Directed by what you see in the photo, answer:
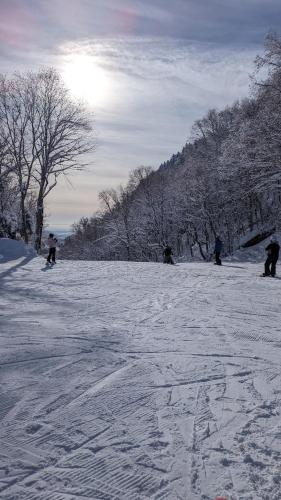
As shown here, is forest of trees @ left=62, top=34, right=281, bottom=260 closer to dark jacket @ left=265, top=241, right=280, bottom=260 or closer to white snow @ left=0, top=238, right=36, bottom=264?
dark jacket @ left=265, top=241, right=280, bottom=260

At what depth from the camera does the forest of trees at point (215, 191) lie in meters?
20.9

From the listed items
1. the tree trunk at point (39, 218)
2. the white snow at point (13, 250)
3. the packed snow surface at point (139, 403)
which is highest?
the tree trunk at point (39, 218)

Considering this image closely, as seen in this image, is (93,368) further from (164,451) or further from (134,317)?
(134,317)

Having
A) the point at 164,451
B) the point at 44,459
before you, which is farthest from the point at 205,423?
the point at 44,459

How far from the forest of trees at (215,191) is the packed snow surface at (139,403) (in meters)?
14.4

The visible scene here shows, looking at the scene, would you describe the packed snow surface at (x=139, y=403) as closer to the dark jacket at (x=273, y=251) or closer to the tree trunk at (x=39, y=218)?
the dark jacket at (x=273, y=251)

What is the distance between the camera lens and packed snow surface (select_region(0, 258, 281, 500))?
3316 millimetres

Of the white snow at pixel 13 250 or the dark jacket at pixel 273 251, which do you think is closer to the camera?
the dark jacket at pixel 273 251

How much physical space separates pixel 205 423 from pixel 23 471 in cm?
188

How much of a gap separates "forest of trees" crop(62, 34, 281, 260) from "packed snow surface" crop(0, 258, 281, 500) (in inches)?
567

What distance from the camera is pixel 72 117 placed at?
26.2 metres

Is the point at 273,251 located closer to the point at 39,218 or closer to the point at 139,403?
the point at 139,403

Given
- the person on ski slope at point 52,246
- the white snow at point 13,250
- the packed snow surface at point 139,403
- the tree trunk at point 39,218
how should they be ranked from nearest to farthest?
the packed snow surface at point 139,403 < the person on ski slope at point 52,246 < the white snow at point 13,250 < the tree trunk at point 39,218

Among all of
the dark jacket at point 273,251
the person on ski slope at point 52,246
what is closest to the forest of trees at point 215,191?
the dark jacket at point 273,251
